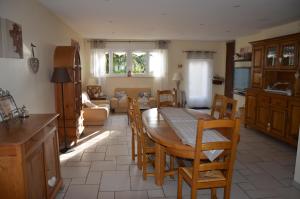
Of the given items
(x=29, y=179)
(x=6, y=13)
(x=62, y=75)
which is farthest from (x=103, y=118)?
(x=29, y=179)

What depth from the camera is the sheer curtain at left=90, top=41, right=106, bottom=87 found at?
772 cm

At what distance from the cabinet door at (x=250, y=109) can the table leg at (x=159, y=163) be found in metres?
3.25

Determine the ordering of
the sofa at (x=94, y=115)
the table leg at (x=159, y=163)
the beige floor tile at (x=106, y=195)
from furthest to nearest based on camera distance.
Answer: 1. the sofa at (x=94, y=115)
2. the table leg at (x=159, y=163)
3. the beige floor tile at (x=106, y=195)

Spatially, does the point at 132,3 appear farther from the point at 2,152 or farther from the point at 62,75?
the point at 2,152

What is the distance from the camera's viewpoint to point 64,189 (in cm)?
274

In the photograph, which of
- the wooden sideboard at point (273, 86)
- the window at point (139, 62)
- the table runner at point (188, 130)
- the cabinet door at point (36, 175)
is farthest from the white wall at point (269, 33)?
the cabinet door at point (36, 175)

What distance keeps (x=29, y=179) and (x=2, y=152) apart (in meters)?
0.32

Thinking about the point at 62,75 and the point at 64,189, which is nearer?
the point at 64,189

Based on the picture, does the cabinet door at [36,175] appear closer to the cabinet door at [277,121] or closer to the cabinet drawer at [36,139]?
the cabinet drawer at [36,139]

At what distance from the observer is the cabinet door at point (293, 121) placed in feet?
13.1

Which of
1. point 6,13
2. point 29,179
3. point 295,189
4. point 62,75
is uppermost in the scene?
point 6,13

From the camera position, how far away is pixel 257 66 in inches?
204

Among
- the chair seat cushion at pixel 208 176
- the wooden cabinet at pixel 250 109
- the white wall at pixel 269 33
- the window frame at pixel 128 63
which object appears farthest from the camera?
the window frame at pixel 128 63

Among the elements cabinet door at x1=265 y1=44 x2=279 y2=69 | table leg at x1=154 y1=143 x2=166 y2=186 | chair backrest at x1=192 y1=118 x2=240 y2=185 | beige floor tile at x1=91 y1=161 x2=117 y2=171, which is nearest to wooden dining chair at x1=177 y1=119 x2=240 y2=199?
chair backrest at x1=192 y1=118 x2=240 y2=185
